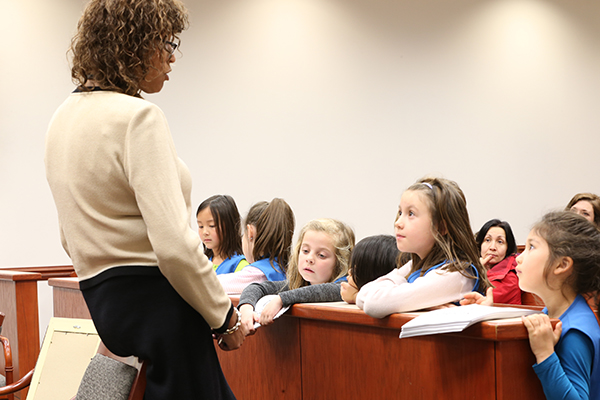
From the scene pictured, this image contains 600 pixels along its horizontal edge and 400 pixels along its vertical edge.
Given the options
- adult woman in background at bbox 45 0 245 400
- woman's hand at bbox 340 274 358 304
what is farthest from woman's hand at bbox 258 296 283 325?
adult woman in background at bbox 45 0 245 400

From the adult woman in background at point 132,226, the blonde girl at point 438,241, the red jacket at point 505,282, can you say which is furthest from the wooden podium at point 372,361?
the red jacket at point 505,282

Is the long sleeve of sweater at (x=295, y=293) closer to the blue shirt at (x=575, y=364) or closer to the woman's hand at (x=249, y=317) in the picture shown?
the woman's hand at (x=249, y=317)

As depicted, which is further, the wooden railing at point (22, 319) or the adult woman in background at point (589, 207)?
the adult woman in background at point (589, 207)

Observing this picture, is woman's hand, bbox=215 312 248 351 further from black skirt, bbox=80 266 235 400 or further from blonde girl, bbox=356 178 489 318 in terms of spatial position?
blonde girl, bbox=356 178 489 318

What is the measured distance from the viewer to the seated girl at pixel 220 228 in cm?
351

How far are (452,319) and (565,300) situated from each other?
382 mm

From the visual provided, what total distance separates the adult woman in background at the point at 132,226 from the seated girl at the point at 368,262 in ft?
2.76

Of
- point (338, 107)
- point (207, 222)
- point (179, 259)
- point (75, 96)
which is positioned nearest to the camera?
point (179, 259)

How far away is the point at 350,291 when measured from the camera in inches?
81.7

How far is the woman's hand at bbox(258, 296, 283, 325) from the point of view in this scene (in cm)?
191

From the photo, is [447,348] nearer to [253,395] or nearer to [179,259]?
[179,259]

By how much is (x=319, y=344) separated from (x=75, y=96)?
1.05 meters

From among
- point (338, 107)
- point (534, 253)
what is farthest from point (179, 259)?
point (338, 107)

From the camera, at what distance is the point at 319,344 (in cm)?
188
